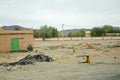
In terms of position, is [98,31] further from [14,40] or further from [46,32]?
[14,40]

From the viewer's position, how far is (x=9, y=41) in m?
39.6

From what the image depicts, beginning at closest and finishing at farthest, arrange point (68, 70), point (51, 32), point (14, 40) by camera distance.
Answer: point (68, 70) < point (14, 40) < point (51, 32)

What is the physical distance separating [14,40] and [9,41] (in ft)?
2.83

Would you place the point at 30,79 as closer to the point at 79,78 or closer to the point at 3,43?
the point at 79,78

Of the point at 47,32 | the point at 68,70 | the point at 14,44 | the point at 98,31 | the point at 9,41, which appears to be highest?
the point at 98,31

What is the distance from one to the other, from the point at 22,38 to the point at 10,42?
2.05m

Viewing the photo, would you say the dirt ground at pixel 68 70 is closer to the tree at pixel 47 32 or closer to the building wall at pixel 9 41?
the building wall at pixel 9 41

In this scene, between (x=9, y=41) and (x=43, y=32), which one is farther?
(x=43, y=32)

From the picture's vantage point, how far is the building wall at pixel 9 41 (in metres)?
39.1

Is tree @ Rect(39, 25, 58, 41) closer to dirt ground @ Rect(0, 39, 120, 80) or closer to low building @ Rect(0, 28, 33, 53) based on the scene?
low building @ Rect(0, 28, 33, 53)

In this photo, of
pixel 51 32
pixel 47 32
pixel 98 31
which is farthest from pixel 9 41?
pixel 98 31

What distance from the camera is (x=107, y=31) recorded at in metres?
151

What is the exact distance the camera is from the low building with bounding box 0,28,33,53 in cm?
3920

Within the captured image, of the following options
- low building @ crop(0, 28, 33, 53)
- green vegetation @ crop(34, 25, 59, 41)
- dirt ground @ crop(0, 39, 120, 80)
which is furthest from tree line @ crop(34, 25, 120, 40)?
dirt ground @ crop(0, 39, 120, 80)
